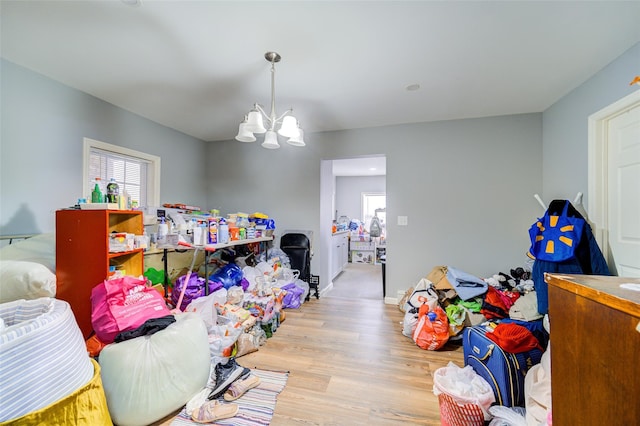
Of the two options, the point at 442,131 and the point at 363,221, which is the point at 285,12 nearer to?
the point at 442,131

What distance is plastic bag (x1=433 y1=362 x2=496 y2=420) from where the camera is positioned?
1.35 m

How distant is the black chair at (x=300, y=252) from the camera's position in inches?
→ 139

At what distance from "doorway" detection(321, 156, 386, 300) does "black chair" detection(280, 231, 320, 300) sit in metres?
0.37

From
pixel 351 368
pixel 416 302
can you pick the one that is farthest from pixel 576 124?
pixel 351 368

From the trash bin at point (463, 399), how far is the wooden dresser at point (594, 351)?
636mm

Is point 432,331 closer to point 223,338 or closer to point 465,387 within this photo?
point 465,387

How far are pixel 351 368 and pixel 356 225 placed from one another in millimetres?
5284

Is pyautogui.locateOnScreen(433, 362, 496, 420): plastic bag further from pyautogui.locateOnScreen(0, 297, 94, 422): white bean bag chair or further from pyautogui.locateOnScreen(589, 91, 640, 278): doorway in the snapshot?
pyautogui.locateOnScreen(0, 297, 94, 422): white bean bag chair

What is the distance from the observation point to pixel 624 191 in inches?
75.9

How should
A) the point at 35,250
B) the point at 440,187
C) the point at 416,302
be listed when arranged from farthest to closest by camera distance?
the point at 440,187, the point at 416,302, the point at 35,250

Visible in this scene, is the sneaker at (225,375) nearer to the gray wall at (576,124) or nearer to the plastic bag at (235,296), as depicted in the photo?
the plastic bag at (235,296)

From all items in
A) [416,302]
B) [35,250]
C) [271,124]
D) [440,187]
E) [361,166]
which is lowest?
[416,302]

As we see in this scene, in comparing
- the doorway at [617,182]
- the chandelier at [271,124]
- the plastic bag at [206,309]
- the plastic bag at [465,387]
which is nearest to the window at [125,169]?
the plastic bag at [206,309]

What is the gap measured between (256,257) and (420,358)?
7.91 feet
